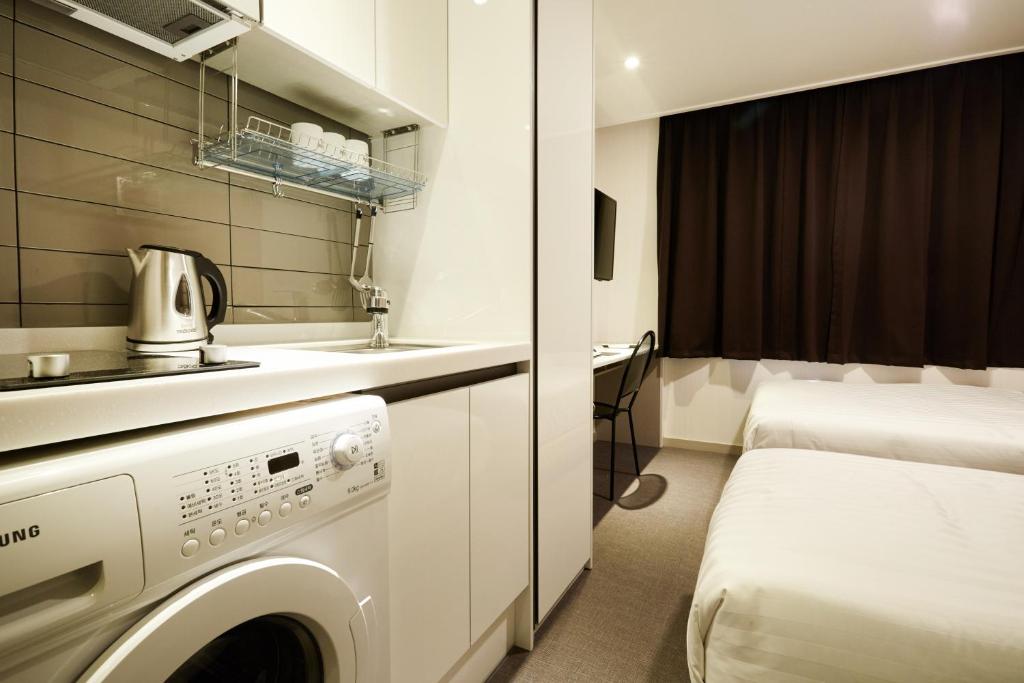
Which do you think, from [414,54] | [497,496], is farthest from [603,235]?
[497,496]

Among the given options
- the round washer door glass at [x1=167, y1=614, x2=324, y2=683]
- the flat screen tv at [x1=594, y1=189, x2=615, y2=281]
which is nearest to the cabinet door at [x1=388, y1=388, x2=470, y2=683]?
the round washer door glass at [x1=167, y1=614, x2=324, y2=683]

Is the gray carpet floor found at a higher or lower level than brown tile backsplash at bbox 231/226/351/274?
lower

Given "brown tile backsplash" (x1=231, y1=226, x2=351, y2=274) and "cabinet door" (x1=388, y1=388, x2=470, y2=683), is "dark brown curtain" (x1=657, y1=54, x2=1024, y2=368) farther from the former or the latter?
"cabinet door" (x1=388, y1=388, x2=470, y2=683)

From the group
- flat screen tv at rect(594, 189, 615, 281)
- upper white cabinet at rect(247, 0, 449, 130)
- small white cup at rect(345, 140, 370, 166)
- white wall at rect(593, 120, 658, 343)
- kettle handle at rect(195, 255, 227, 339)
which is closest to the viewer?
kettle handle at rect(195, 255, 227, 339)

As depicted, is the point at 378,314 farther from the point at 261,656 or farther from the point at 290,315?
the point at 261,656

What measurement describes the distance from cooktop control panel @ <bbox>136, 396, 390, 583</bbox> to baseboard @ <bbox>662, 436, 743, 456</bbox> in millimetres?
3329

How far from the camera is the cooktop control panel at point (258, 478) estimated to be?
1.86 ft

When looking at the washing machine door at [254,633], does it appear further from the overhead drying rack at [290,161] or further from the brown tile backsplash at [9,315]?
the overhead drying rack at [290,161]

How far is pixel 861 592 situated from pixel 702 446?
2997 millimetres

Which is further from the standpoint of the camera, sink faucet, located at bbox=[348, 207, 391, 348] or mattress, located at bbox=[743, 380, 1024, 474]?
mattress, located at bbox=[743, 380, 1024, 474]

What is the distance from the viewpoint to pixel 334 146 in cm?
147

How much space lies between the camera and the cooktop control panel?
57 cm

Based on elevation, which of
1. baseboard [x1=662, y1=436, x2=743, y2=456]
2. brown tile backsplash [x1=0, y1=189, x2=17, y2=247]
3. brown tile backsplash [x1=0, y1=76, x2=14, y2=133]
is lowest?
baseboard [x1=662, y1=436, x2=743, y2=456]

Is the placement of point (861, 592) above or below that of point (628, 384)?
below
